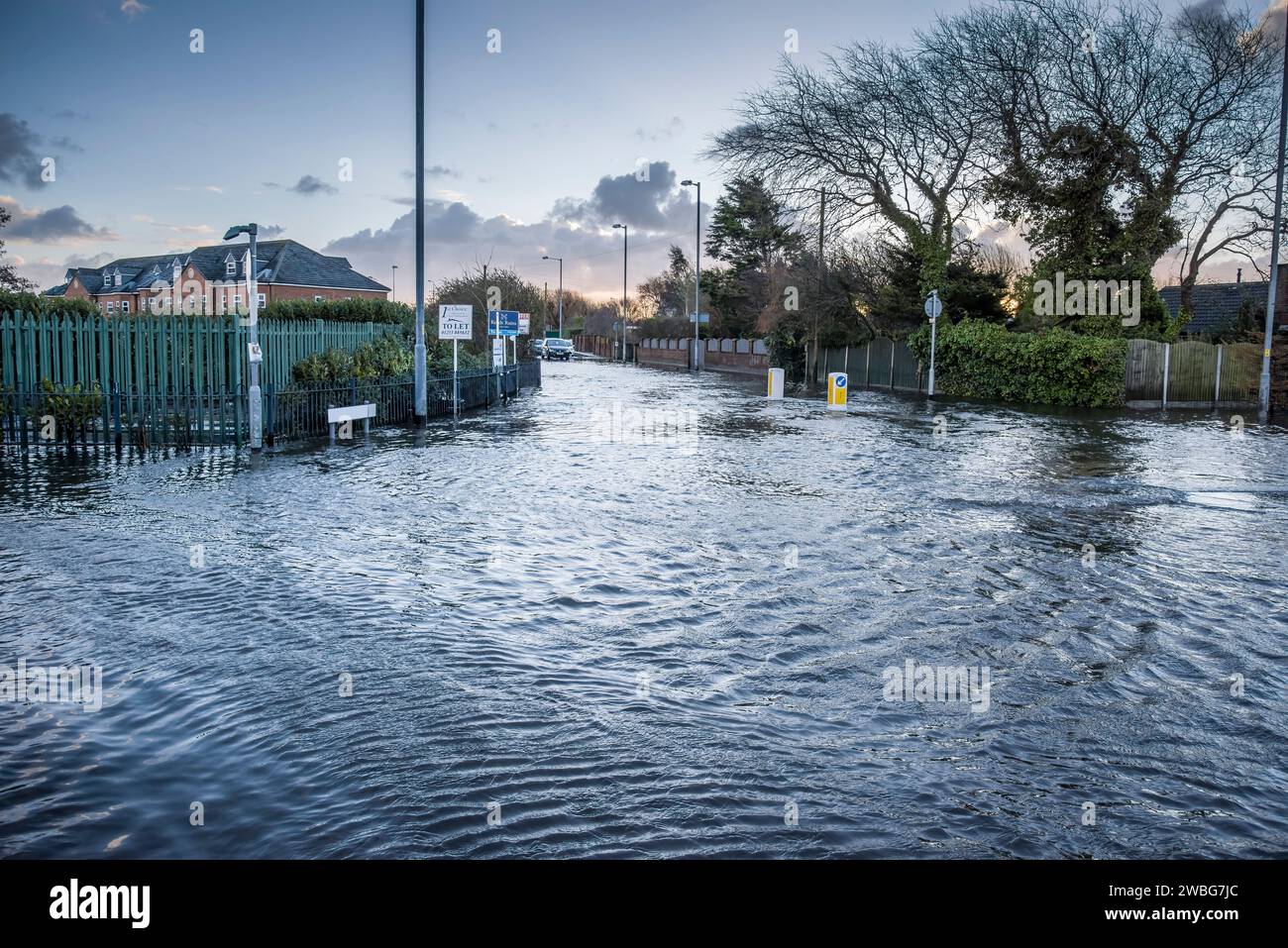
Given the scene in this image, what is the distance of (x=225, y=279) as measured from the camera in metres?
83.9

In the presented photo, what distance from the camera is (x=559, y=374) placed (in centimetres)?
5434

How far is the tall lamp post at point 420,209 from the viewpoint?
21859 millimetres

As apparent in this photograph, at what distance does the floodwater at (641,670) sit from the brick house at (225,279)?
222 ft

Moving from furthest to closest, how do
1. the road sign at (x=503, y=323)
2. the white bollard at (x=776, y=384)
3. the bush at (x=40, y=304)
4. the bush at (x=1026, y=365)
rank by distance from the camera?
1. the white bollard at (x=776, y=384)
2. the road sign at (x=503, y=323)
3. the bush at (x=1026, y=365)
4. the bush at (x=40, y=304)

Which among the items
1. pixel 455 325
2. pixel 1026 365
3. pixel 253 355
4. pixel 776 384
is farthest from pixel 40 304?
pixel 1026 365

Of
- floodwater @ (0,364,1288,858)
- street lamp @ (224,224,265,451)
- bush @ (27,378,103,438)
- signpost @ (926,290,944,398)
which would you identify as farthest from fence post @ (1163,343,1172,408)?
bush @ (27,378,103,438)

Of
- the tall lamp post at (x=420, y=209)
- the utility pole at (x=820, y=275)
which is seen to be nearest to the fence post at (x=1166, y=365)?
the utility pole at (x=820, y=275)

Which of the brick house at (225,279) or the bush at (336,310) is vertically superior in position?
the brick house at (225,279)

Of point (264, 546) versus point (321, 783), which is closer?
point (321, 783)

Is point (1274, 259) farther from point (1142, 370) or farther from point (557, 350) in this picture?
point (557, 350)

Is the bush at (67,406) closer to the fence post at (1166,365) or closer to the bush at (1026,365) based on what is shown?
the bush at (1026,365)
